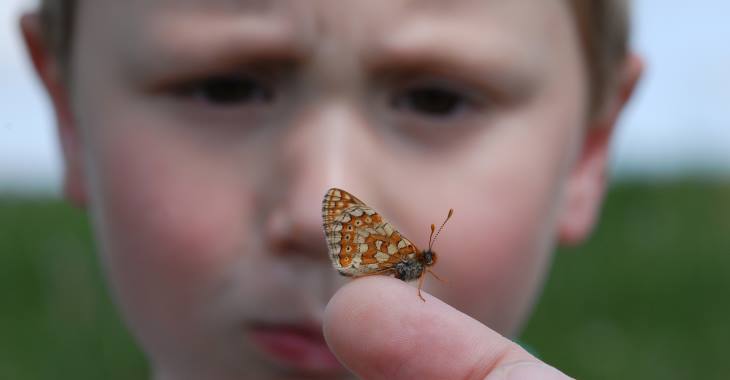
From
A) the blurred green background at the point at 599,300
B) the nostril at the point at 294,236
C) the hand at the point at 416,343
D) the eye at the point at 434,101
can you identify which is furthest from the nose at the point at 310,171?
the blurred green background at the point at 599,300

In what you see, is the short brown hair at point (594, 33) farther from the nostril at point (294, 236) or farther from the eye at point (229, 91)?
the nostril at point (294, 236)

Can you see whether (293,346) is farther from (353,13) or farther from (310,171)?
(353,13)

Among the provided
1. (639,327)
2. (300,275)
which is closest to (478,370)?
→ (300,275)

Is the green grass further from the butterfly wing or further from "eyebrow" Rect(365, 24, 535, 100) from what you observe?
the butterfly wing

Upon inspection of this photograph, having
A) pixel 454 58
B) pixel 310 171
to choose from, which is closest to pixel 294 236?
pixel 310 171

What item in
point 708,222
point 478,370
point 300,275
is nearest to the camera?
point 478,370

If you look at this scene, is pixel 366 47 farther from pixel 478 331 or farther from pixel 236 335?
pixel 478 331
